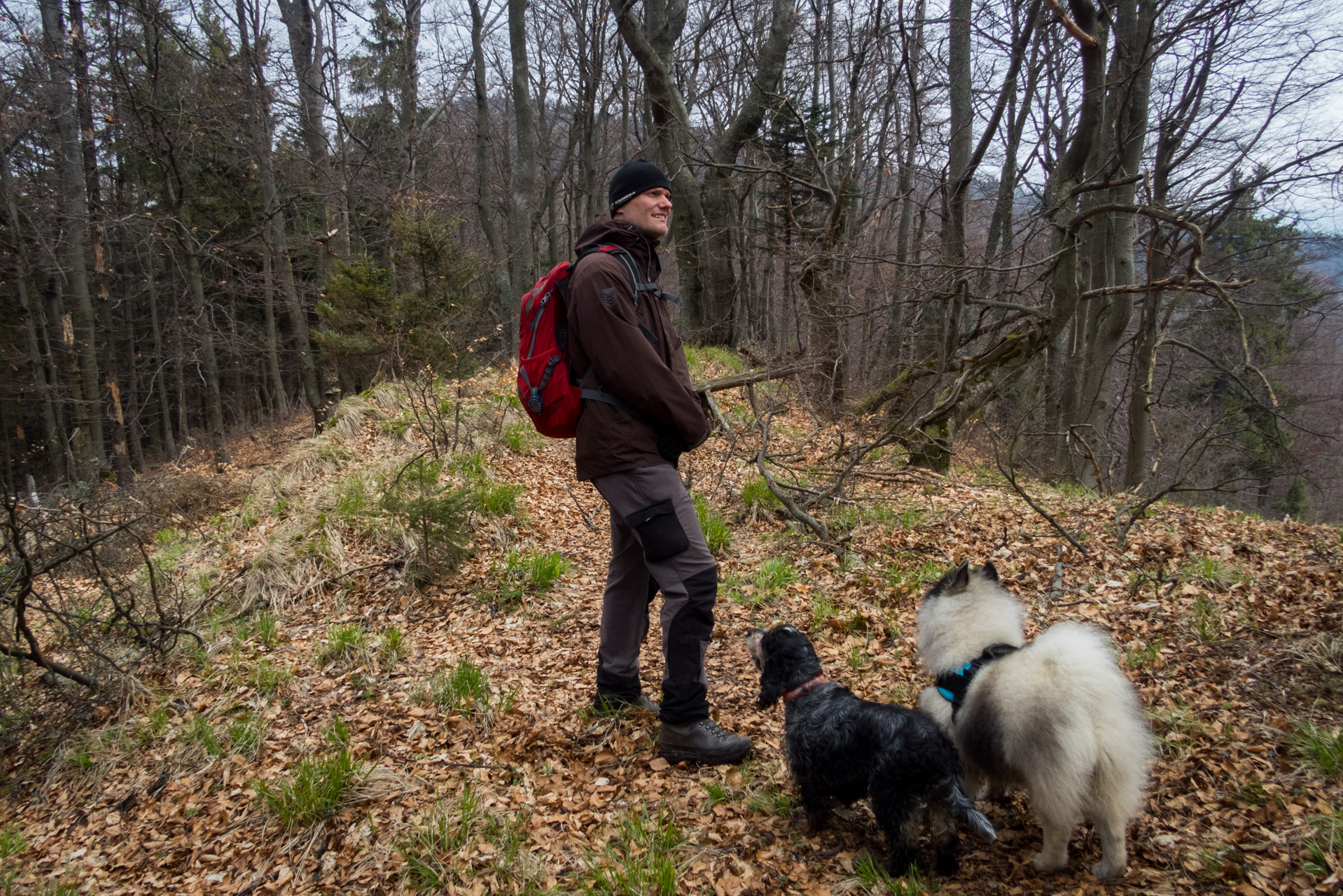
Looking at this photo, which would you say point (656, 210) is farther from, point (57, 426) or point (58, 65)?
point (57, 426)

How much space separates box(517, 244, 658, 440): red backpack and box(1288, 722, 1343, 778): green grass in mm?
3038

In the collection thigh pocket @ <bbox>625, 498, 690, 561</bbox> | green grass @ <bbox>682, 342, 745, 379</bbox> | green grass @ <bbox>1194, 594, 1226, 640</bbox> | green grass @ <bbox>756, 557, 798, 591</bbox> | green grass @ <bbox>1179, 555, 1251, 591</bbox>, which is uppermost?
green grass @ <bbox>682, 342, 745, 379</bbox>

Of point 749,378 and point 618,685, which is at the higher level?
point 749,378

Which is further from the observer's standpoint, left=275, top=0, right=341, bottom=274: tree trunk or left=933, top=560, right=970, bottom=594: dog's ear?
left=275, top=0, right=341, bottom=274: tree trunk

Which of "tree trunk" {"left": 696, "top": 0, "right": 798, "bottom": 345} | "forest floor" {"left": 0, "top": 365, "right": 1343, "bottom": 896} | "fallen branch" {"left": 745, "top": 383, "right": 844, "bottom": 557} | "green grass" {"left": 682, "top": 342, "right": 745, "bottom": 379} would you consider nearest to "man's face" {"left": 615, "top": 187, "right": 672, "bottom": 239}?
"forest floor" {"left": 0, "top": 365, "right": 1343, "bottom": 896}

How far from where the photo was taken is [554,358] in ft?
10.1

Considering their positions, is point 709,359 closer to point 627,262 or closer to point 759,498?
point 759,498

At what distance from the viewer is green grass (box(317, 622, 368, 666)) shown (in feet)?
15.0

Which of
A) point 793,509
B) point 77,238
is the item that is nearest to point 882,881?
point 793,509

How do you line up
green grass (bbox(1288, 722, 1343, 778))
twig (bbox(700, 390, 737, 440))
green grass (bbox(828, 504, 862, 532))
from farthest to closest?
twig (bbox(700, 390, 737, 440))
green grass (bbox(828, 504, 862, 532))
green grass (bbox(1288, 722, 1343, 778))

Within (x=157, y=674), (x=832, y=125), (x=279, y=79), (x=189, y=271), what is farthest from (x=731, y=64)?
(x=157, y=674)

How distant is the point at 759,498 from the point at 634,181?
4.20m

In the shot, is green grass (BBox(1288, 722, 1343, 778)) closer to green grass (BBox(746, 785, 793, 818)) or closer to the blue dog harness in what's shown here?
the blue dog harness

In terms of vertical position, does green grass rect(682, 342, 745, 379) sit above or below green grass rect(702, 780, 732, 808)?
above
